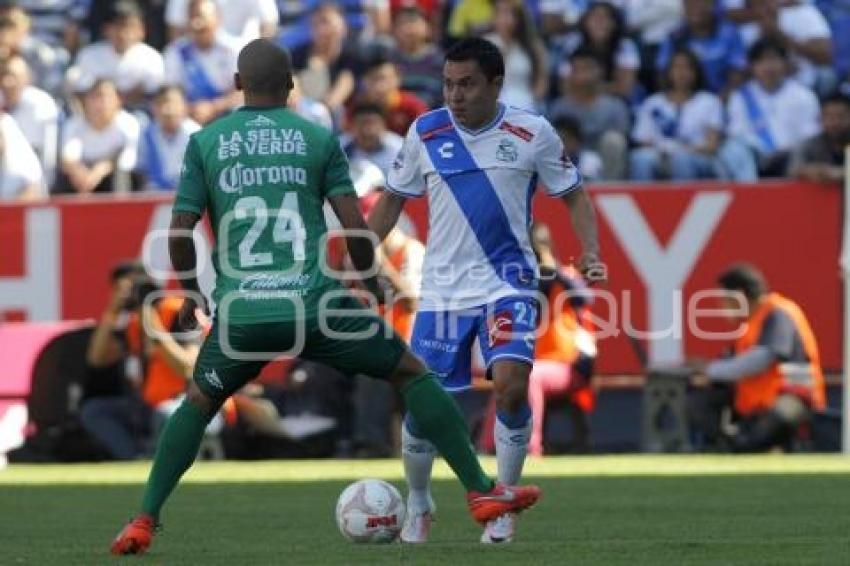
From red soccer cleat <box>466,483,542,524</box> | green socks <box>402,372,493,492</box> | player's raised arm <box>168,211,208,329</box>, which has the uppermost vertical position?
player's raised arm <box>168,211,208,329</box>

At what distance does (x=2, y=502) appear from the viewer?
1293 centimetres

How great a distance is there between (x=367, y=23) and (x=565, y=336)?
520cm

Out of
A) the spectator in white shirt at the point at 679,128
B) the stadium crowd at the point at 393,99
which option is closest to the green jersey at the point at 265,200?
the stadium crowd at the point at 393,99

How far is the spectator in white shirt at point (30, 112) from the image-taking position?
66.4 ft

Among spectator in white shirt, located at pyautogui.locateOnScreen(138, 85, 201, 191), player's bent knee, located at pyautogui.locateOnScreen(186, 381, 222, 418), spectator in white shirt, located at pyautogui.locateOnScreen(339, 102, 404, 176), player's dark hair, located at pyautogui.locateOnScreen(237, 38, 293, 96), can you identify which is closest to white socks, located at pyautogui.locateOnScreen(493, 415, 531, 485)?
player's bent knee, located at pyautogui.locateOnScreen(186, 381, 222, 418)

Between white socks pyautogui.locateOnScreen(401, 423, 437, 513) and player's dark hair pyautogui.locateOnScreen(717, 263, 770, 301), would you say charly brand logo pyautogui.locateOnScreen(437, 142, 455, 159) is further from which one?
player's dark hair pyautogui.locateOnScreen(717, 263, 770, 301)

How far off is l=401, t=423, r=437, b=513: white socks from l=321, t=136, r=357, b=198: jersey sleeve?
1446 mm

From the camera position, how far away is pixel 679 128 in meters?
19.5

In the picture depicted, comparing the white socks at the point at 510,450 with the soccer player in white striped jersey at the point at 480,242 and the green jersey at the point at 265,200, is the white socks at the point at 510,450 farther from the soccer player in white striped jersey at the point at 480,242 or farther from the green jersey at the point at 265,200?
the green jersey at the point at 265,200

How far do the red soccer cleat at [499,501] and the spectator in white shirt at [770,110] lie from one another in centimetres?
1021

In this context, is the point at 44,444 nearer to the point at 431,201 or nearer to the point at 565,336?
the point at 565,336

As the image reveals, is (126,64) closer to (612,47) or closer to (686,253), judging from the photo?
(612,47)

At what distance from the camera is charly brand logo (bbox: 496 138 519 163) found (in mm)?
10172

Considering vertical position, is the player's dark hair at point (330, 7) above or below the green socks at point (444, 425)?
above
